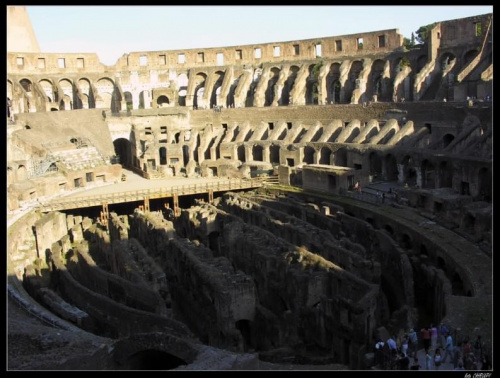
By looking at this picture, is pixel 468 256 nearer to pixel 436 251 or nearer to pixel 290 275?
pixel 436 251

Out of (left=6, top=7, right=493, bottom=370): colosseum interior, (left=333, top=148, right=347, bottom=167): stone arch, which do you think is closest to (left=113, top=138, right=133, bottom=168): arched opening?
(left=6, top=7, right=493, bottom=370): colosseum interior

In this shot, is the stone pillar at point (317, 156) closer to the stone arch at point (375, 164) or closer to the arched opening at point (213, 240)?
the stone arch at point (375, 164)

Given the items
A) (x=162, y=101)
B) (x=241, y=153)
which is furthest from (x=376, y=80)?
(x=162, y=101)

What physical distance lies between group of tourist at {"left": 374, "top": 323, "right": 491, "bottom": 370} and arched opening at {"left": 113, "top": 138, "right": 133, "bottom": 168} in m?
37.1

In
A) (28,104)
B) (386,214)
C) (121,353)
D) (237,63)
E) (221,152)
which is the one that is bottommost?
(121,353)

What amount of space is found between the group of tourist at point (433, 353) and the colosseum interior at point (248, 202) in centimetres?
92

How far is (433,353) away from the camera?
14211 mm

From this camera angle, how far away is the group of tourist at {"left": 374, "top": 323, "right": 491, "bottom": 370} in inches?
532

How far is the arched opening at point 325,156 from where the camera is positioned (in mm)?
40531

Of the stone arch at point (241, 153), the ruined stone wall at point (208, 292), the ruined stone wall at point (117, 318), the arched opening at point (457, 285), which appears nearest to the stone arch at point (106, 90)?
the stone arch at point (241, 153)

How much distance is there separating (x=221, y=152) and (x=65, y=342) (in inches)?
1240

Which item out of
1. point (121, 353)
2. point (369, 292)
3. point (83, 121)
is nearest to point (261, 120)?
point (83, 121)

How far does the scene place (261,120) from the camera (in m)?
48.2

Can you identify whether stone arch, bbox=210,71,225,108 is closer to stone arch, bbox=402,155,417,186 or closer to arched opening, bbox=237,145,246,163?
arched opening, bbox=237,145,246,163
